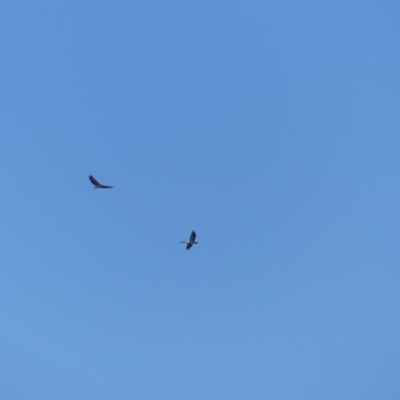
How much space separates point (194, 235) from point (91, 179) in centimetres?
1144

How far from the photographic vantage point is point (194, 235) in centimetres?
6362

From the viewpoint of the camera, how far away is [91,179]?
6041 cm
